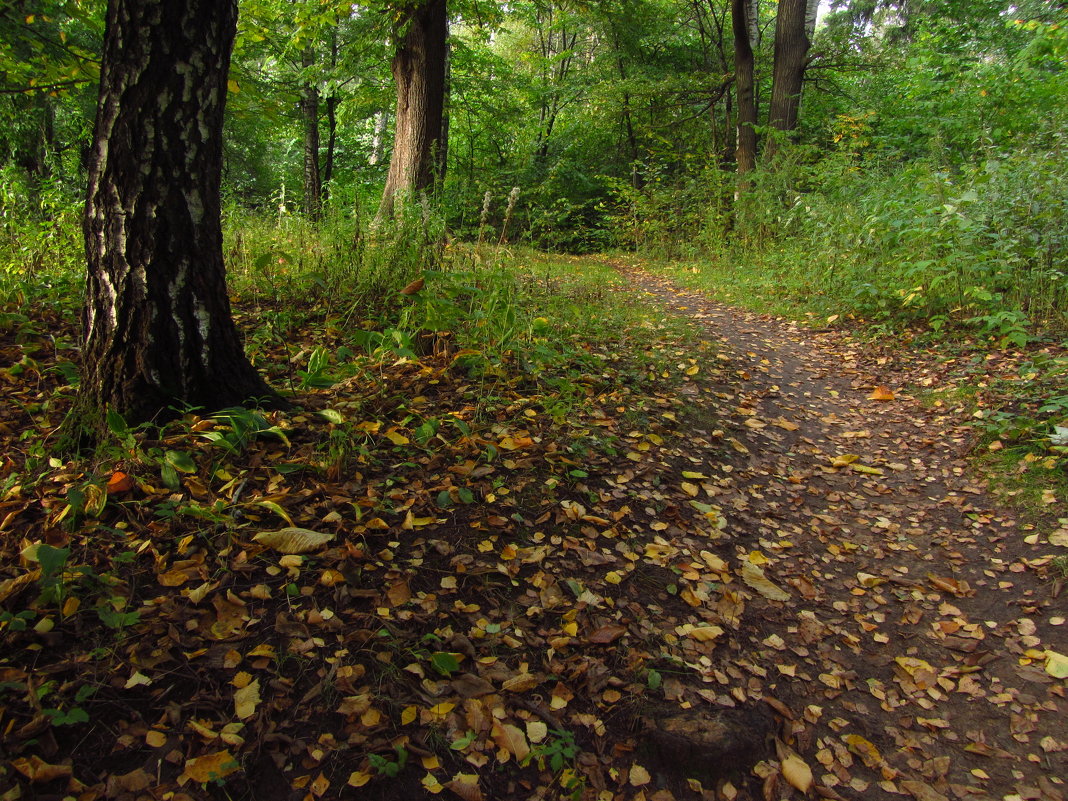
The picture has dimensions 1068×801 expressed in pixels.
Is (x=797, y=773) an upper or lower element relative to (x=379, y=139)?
lower

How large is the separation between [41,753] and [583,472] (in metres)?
2.46

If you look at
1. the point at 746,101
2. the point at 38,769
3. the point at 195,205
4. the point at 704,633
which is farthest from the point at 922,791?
the point at 746,101

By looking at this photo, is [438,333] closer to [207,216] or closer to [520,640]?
[207,216]

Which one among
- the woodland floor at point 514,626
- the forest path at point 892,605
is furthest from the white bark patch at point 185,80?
Answer: the forest path at point 892,605

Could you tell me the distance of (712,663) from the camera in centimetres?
251

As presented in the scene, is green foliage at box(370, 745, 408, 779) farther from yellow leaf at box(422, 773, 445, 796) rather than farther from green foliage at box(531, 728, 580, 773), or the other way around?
green foliage at box(531, 728, 580, 773)

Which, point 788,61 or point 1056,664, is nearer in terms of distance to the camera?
point 1056,664

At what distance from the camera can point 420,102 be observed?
7344 millimetres

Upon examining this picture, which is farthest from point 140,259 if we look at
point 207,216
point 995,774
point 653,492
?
point 995,774

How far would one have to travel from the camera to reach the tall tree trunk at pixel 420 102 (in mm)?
7293

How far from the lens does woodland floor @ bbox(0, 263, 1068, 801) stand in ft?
6.07

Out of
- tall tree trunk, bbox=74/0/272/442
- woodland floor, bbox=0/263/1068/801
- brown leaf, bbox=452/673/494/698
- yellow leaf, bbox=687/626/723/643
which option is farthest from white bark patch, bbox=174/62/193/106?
yellow leaf, bbox=687/626/723/643

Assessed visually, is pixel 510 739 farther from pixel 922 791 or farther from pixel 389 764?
pixel 922 791

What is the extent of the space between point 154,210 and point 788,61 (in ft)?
39.4
